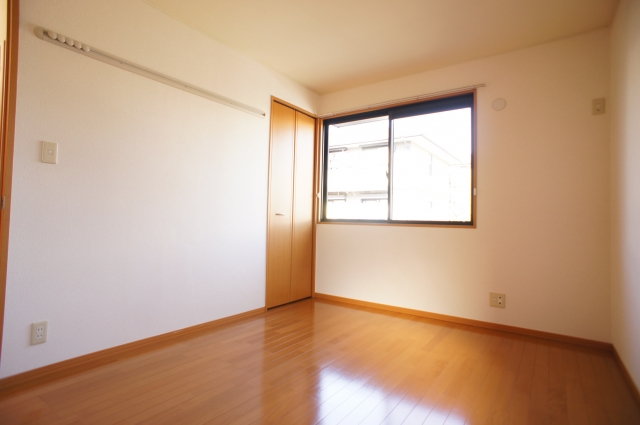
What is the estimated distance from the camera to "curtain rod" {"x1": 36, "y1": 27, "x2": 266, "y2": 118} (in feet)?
6.73

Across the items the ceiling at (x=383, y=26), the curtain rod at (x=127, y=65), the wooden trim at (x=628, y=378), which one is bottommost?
the wooden trim at (x=628, y=378)

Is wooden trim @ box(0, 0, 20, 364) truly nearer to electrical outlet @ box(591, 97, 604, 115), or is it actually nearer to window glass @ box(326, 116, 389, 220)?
window glass @ box(326, 116, 389, 220)

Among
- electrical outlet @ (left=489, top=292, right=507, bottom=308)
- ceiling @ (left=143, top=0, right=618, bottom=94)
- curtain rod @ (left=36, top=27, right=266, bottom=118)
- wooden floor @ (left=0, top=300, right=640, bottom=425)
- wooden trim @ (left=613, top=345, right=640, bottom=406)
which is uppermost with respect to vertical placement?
ceiling @ (left=143, top=0, right=618, bottom=94)

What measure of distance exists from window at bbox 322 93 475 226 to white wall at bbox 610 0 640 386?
1.09 metres

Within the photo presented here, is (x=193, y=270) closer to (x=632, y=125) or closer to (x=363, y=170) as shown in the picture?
(x=363, y=170)

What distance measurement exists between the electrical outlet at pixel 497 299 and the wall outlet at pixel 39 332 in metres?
3.42

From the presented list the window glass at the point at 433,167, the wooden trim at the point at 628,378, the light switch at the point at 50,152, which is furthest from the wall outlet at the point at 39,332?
the wooden trim at the point at 628,378

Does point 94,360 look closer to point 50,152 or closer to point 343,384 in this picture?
point 50,152

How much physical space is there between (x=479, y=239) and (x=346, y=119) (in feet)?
7.02

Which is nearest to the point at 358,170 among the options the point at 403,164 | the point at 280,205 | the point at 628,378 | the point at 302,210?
the point at 403,164

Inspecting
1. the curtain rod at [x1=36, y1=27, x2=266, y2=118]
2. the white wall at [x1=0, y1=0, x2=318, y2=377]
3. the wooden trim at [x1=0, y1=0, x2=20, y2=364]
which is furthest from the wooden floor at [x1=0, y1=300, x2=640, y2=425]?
the curtain rod at [x1=36, y1=27, x2=266, y2=118]

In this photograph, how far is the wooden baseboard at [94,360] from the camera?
1.90 m

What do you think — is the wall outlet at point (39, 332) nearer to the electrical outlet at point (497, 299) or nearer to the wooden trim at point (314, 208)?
the wooden trim at point (314, 208)

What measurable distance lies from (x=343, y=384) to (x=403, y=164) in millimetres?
2582
